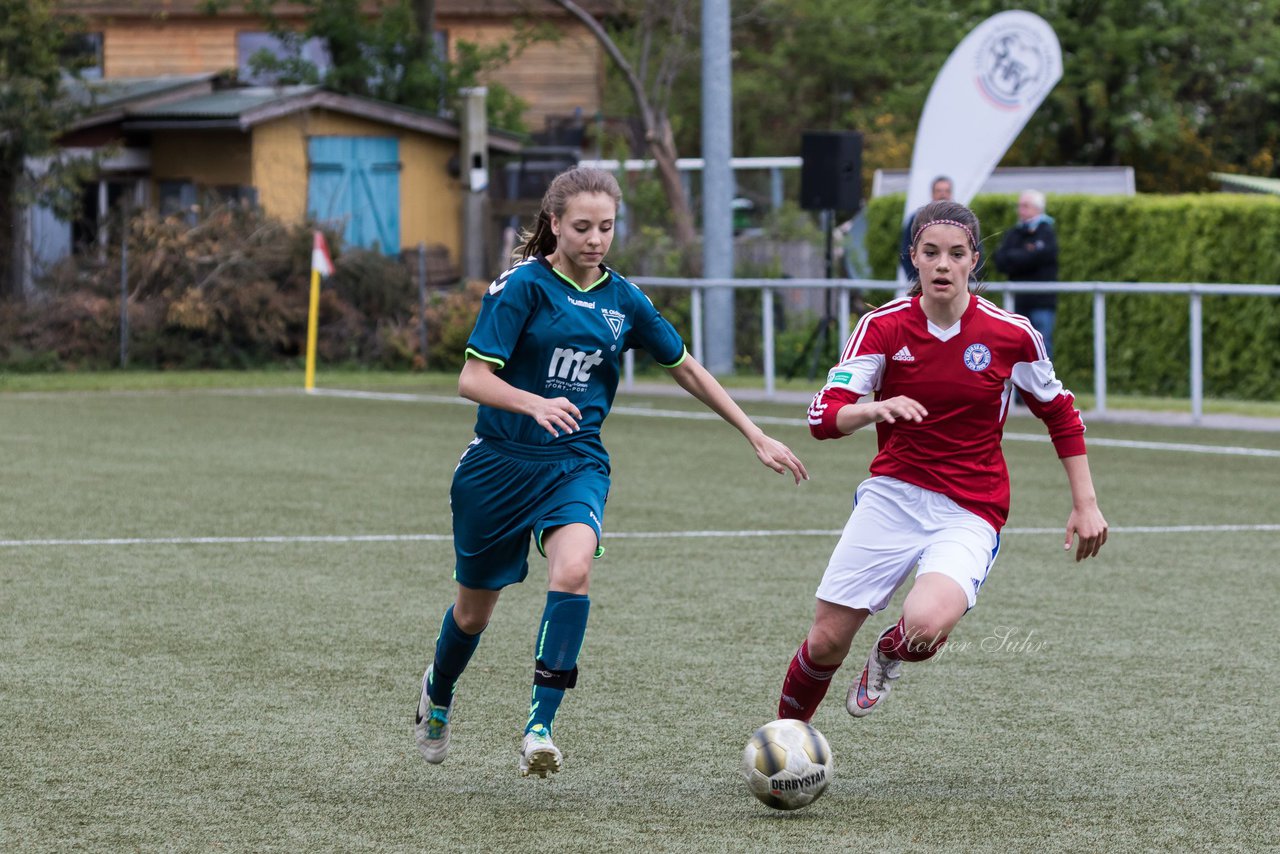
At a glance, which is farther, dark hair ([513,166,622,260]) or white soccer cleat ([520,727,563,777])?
dark hair ([513,166,622,260])

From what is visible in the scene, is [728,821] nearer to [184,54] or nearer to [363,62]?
[363,62]

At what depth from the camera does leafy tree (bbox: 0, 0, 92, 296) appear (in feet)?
78.8

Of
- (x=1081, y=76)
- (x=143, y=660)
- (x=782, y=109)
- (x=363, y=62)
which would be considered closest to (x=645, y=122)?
(x=363, y=62)

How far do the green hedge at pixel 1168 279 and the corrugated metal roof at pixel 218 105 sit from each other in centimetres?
1135

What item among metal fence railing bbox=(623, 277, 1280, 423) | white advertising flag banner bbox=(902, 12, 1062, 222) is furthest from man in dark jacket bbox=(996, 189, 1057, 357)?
white advertising flag banner bbox=(902, 12, 1062, 222)

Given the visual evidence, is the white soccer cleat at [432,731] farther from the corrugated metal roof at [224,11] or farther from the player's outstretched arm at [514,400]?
the corrugated metal roof at [224,11]

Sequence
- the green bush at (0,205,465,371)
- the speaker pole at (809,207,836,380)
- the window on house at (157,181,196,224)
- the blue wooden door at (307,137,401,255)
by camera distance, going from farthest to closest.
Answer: the blue wooden door at (307,137,401,255), the window on house at (157,181,196,224), the green bush at (0,205,465,371), the speaker pole at (809,207,836,380)

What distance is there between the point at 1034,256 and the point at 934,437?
12.5 m

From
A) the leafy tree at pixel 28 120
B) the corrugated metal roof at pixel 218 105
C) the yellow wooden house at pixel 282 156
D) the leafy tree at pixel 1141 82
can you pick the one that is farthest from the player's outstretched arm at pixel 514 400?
the leafy tree at pixel 1141 82

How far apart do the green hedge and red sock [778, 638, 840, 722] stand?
46.0 feet

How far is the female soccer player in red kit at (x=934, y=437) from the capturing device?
5.43 m

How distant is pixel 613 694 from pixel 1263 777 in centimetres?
213

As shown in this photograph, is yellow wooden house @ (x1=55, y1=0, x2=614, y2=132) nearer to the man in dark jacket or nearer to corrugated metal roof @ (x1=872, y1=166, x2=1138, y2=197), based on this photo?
corrugated metal roof @ (x1=872, y1=166, x2=1138, y2=197)

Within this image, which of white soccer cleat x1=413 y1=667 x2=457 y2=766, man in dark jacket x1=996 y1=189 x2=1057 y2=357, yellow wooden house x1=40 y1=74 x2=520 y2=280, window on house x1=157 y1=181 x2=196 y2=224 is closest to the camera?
white soccer cleat x1=413 y1=667 x2=457 y2=766
